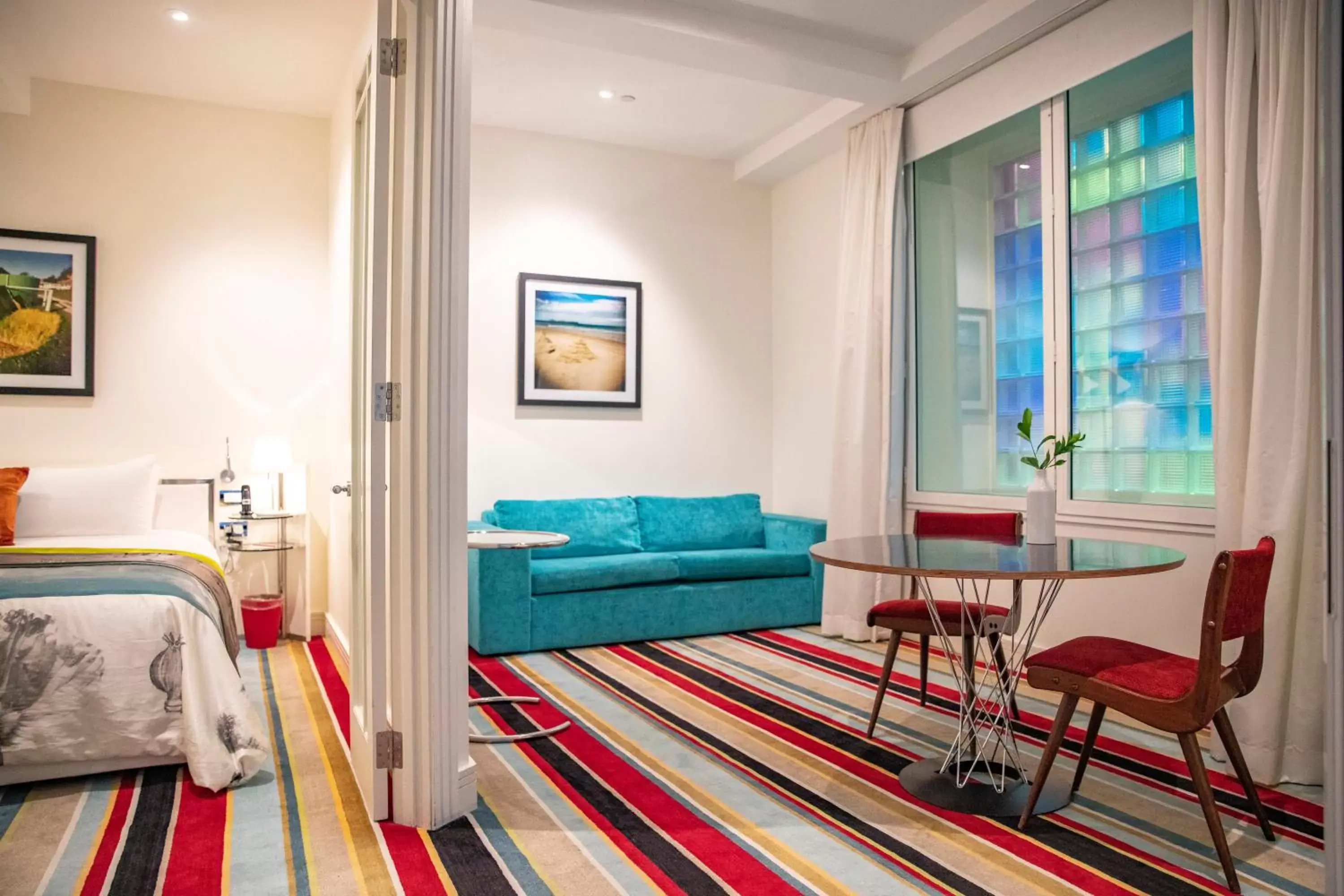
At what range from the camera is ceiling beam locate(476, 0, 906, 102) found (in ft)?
12.4

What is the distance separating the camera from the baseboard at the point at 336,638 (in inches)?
172

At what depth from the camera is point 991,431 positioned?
4.42 meters

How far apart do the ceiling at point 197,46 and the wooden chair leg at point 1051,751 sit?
3.63 meters

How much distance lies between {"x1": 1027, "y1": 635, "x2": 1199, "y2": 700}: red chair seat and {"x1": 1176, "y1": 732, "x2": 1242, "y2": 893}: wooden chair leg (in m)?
0.12

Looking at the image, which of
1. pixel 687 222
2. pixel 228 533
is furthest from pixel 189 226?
pixel 687 222

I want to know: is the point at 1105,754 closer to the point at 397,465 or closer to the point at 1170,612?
the point at 1170,612

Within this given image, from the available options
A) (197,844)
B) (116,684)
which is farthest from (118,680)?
(197,844)

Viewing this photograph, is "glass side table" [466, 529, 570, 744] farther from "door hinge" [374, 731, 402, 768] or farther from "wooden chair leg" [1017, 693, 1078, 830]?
"wooden chair leg" [1017, 693, 1078, 830]

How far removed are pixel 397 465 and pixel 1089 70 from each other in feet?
10.7

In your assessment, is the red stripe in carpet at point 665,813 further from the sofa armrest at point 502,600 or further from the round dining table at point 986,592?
the sofa armrest at point 502,600

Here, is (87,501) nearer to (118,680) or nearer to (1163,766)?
(118,680)

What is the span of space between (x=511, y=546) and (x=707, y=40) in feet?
7.86

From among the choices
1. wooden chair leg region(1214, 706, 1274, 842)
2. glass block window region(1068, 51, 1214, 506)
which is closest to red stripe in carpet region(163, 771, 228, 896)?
wooden chair leg region(1214, 706, 1274, 842)

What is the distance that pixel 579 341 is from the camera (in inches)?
218
